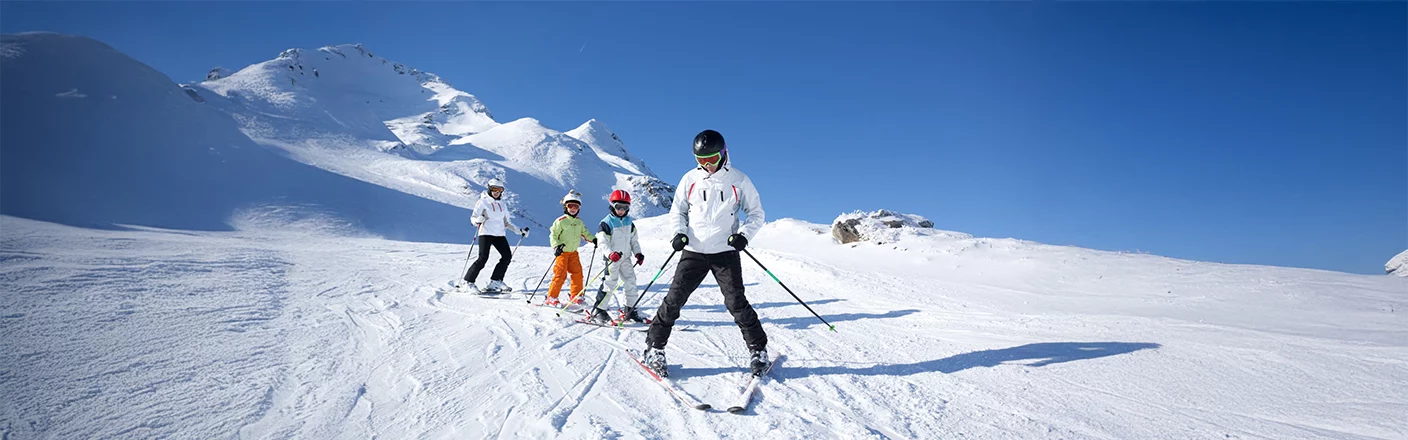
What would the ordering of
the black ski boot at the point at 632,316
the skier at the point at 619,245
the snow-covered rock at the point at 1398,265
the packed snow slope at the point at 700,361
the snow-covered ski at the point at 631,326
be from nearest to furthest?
1. the packed snow slope at the point at 700,361
2. the snow-covered ski at the point at 631,326
3. the black ski boot at the point at 632,316
4. the skier at the point at 619,245
5. the snow-covered rock at the point at 1398,265

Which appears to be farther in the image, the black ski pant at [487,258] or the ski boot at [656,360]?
the black ski pant at [487,258]

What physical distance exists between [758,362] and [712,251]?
3.04ft

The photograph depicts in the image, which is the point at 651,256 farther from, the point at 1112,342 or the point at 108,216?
the point at 108,216

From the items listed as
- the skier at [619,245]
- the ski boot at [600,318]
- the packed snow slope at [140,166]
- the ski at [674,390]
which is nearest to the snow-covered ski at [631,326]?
the ski boot at [600,318]

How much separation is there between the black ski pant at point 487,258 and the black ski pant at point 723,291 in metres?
4.92

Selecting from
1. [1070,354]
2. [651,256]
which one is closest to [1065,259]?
[1070,354]

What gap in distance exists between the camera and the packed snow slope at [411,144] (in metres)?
53.1

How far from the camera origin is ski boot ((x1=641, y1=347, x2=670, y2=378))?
4226mm

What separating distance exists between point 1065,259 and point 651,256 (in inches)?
412

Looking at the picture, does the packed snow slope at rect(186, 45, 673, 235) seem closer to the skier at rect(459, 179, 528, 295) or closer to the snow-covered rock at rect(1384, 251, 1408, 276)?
the skier at rect(459, 179, 528, 295)

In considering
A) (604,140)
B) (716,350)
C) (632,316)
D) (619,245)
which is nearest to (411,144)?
(604,140)

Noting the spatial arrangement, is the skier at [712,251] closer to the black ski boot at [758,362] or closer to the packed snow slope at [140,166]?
the black ski boot at [758,362]

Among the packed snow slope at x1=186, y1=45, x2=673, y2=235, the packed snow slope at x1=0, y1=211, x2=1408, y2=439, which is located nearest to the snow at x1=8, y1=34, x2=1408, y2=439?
the packed snow slope at x1=0, y1=211, x2=1408, y2=439

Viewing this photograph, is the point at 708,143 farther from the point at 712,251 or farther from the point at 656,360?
the point at 656,360
